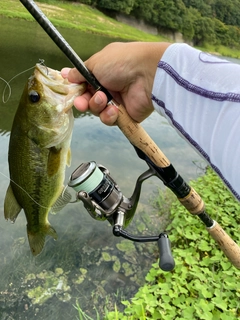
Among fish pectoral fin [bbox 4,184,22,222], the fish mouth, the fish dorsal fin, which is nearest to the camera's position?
the fish mouth

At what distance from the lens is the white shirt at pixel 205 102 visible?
3.79 feet

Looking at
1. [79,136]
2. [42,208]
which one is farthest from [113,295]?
[79,136]

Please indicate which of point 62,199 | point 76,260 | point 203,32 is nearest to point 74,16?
point 203,32

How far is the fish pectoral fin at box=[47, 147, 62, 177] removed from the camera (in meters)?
A: 2.08

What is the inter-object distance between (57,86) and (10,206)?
85 cm

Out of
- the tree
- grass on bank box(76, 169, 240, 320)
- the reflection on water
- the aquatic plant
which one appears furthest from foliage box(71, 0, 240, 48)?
the aquatic plant

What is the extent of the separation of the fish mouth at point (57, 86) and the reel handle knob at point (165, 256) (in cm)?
95

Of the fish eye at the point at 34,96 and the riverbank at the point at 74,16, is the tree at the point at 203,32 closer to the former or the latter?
the riverbank at the point at 74,16

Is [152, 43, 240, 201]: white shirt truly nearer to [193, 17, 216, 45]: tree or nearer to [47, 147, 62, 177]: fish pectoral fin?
[47, 147, 62, 177]: fish pectoral fin

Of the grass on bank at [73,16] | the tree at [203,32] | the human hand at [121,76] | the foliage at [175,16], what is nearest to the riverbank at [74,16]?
the grass on bank at [73,16]

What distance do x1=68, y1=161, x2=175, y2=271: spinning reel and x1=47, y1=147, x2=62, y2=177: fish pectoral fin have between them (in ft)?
0.42

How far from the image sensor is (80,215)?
5.12 m

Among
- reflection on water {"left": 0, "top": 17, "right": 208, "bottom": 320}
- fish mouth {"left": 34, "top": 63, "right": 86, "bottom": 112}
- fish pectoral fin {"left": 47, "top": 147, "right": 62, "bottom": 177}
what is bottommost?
reflection on water {"left": 0, "top": 17, "right": 208, "bottom": 320}

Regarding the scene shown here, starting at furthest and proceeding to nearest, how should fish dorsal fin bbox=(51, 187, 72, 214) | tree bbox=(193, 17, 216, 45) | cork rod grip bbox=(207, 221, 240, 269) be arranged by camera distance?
tree bbox=(193, 17, 216, 45) → cork rod grip bbox=(207, 221, 240, 269) → fish dorsal fin bbox=(51, 187, 72, 214)
